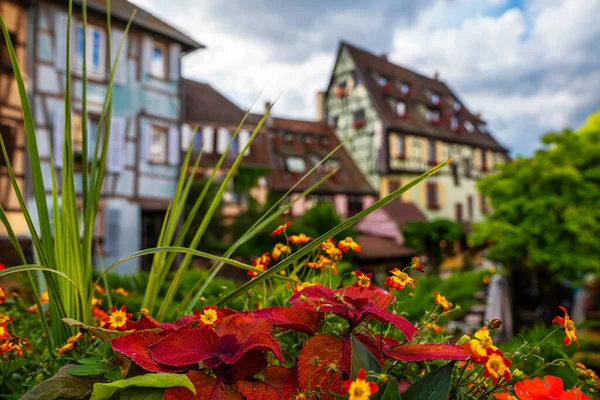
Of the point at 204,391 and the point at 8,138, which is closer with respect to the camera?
the point at 204,391

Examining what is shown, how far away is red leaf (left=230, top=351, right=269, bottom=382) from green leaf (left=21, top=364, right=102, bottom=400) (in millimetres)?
269

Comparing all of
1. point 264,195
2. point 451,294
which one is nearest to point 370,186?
point 264,195

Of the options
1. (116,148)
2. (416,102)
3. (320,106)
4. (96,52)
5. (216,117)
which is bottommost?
(116,148)

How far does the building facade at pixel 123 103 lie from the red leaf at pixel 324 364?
29.8 feet

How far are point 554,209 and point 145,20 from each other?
9.75m

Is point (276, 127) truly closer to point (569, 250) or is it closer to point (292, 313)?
point (569, 250)

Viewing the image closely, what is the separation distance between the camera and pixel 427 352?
843mm

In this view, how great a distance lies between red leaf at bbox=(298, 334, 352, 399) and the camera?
80 cm

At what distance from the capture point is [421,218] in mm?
19375

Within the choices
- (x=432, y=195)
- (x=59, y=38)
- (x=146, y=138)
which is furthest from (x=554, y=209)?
(x=59, y=38)

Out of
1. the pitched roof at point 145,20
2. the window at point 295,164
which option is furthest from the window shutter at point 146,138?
the window at point 295,164

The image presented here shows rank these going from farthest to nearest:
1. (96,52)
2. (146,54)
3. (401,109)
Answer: (401,109) → (146,54) → (96,52)

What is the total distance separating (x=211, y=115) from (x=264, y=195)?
2801mm

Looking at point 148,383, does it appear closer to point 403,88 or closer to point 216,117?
point 216,117
